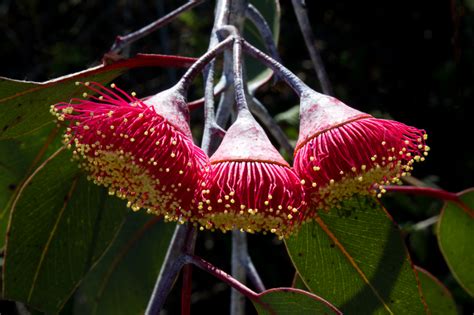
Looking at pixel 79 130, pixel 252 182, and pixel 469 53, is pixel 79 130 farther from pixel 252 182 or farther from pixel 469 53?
pixel 469 53

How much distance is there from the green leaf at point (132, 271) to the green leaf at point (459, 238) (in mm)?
788

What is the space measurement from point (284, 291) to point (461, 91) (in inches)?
55.7

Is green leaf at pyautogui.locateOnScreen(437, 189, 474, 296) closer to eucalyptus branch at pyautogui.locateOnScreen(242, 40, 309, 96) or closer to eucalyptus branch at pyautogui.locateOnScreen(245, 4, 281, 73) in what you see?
eucalyptus branch at pyautogui.locateOnScreen(245, 4, 281, 73)

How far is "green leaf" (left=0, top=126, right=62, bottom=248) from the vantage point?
6.19 ft

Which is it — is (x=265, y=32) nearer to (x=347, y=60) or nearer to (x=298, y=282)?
(x=298, y=282)

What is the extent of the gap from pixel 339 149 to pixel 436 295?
0.95 meters

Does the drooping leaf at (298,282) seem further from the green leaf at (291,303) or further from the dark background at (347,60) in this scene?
the dark background at (347,60)

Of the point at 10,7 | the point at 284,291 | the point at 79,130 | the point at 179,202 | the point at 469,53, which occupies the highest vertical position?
the point at 10,7

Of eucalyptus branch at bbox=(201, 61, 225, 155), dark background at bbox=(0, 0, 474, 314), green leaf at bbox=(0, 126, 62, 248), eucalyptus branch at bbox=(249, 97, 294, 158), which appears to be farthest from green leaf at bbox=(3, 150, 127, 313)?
dark background at bbox=(0, 0, 474, 314)

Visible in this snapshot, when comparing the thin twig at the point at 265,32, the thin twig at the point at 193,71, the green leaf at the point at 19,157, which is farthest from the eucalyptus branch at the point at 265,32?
the green leaf at the point at 19,157

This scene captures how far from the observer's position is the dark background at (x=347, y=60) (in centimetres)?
260

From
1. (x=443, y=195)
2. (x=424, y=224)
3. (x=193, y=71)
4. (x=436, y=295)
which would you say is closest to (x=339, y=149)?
(x=193, y=71)

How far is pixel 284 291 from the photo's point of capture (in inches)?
53.5

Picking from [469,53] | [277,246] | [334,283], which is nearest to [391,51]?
[469,53]
